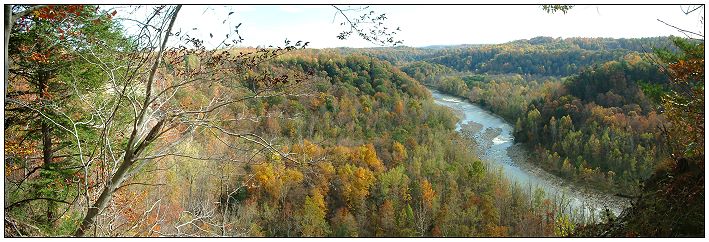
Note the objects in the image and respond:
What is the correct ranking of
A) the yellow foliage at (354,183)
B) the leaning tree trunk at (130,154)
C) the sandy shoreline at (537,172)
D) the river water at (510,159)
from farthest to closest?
the river water at (510,159) → the sandy shoreline at (537,172) → the yellow foliage at (354,183) → the leaning tree trunk at (130,154)

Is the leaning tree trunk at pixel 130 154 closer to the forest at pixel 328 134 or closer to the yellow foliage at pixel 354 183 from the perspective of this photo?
the forest at pixel 328 134

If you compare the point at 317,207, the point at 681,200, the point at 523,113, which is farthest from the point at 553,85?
the point at 681,200

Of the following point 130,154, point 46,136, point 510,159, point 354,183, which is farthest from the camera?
point 510,159

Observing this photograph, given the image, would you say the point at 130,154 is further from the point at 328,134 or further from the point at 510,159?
the point at 510,159

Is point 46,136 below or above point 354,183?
above

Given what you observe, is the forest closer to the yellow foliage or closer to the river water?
the yellow foliage

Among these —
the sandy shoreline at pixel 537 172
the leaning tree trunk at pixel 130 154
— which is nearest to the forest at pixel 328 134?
the leaning tree trunk at pixel 130 154

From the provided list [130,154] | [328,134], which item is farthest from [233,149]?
[328,134]
